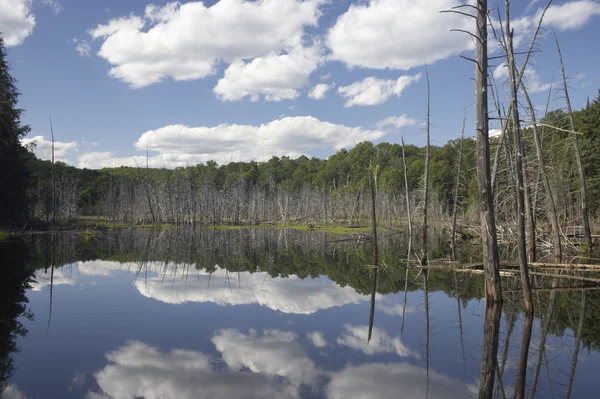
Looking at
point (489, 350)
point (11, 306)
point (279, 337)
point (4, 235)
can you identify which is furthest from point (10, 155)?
point (489, 350)

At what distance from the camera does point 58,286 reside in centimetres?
1405

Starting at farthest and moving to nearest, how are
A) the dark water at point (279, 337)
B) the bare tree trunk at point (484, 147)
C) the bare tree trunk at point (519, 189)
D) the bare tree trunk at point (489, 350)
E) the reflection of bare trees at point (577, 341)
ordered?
the bare tree trunk at point (484, 147), the bare tree trunk at point (519, 189), the reflection of bare trees at point (577, 341), the dark water at point (279, 337), the bare tree trunk at point (489, 350)

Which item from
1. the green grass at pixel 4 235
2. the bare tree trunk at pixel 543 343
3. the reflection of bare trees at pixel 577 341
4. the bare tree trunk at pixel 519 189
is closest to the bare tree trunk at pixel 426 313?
the bare tree trunk at pixel 543 343

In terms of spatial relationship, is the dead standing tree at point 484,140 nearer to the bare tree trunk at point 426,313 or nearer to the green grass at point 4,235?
the bare tree trunk at point 426,313

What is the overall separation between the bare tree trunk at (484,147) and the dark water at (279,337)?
1.36 meters

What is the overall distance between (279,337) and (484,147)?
22.0 ft

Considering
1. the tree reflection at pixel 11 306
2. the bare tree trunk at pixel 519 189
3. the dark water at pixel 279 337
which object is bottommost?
the dark water at pixel 279 337

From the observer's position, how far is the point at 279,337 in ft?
28.4

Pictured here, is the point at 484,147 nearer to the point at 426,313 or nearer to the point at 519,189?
the point at 519,189

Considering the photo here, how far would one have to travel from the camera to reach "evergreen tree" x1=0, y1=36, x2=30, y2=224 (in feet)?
102

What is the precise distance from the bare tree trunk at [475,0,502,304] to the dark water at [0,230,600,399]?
4.46 ft

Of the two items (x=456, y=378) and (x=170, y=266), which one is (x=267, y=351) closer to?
(x=456, y=378)

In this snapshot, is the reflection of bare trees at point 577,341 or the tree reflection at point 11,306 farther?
the tree reflection at point 11,306

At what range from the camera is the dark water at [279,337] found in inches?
240
